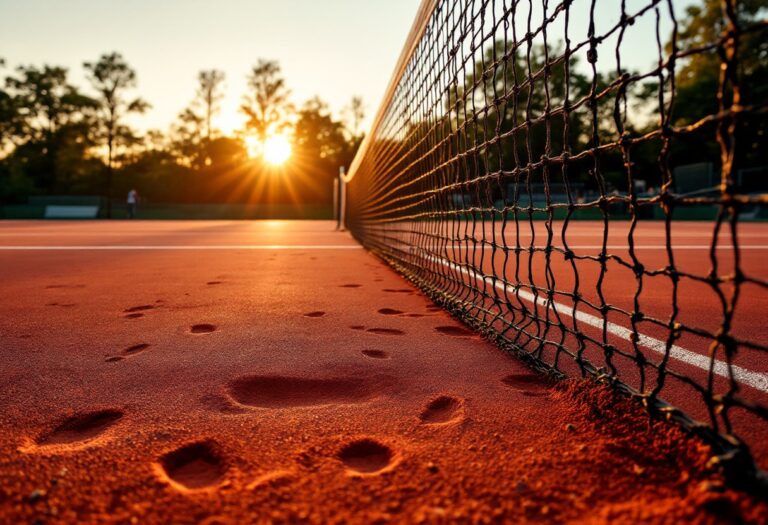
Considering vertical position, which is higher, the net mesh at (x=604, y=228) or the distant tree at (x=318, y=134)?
the distant tree at (x=318, y=134)

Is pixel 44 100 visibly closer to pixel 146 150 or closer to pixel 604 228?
pixel 146 150

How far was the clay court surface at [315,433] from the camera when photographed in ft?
3.12

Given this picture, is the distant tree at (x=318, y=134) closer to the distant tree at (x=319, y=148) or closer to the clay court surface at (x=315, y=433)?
the distant tree at (x=319, y=148)

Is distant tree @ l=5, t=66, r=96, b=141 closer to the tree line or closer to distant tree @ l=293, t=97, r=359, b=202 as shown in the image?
the tree line

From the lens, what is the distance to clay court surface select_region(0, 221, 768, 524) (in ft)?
3.12

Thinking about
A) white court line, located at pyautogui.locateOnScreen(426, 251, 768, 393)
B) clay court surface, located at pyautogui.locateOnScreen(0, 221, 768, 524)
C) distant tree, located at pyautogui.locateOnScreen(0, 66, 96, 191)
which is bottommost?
clay court surface, located at pyautogui.locateOnScreen(0, 221, 768, 524)

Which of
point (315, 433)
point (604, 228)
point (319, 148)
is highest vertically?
point (319, 148)

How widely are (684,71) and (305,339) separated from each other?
39023mm

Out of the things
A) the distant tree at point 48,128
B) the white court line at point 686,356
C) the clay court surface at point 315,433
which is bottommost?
the clay court surface at point 315,433

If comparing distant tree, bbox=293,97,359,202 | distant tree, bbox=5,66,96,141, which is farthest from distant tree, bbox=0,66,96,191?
distant tree, bbox=293,97,359,202

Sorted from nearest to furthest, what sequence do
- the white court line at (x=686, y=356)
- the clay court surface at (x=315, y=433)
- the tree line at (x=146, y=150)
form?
1. the clay court surface at (x=315, y=433)
2. the white court line at (x=686, y=356)
3. the tree line at (x=146, y=150)

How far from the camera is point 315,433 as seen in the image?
1255mm

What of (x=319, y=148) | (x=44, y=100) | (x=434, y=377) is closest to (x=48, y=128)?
(x=44, y=100)

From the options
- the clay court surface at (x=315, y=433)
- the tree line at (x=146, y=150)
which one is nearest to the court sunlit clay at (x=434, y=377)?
the clay court surface at (x=315, y=433)
